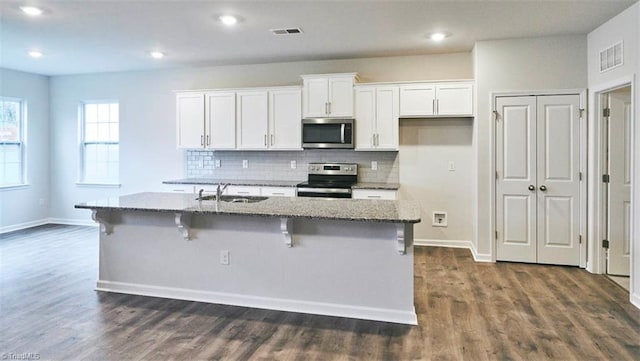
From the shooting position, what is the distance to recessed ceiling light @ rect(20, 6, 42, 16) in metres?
3.73

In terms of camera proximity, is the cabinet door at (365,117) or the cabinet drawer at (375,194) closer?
the cabinet drawer at (375,194)

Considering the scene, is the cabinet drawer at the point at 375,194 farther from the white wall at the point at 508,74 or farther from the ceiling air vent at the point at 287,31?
the ceiling air vent at the point at 287,31

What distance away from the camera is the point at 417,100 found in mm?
5152

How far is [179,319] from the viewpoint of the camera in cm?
312

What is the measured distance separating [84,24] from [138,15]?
718 mm

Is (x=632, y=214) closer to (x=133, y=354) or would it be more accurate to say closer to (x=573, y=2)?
(x=573, y=2)

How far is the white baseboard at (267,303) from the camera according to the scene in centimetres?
310

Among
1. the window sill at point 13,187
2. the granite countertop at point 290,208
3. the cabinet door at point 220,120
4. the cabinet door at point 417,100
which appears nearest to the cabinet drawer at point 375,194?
the cabinet door at point 417,100

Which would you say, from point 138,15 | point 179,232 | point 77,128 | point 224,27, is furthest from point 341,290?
point 77,128

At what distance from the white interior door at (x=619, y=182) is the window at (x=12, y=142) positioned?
823cm

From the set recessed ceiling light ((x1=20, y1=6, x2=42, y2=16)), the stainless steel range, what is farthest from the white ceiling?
the stainless steel range

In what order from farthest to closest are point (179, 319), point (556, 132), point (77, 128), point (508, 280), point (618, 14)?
point (77, 128) < point (556, 132) < point (508, 280) < point (618, 14) < point (179, 319)

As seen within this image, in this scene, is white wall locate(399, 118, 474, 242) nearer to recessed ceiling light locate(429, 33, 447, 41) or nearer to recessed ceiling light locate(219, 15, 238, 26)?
recessed ceiling light locate(429, 33, 447, 41)

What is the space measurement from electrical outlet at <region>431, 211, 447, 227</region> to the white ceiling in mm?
2095
